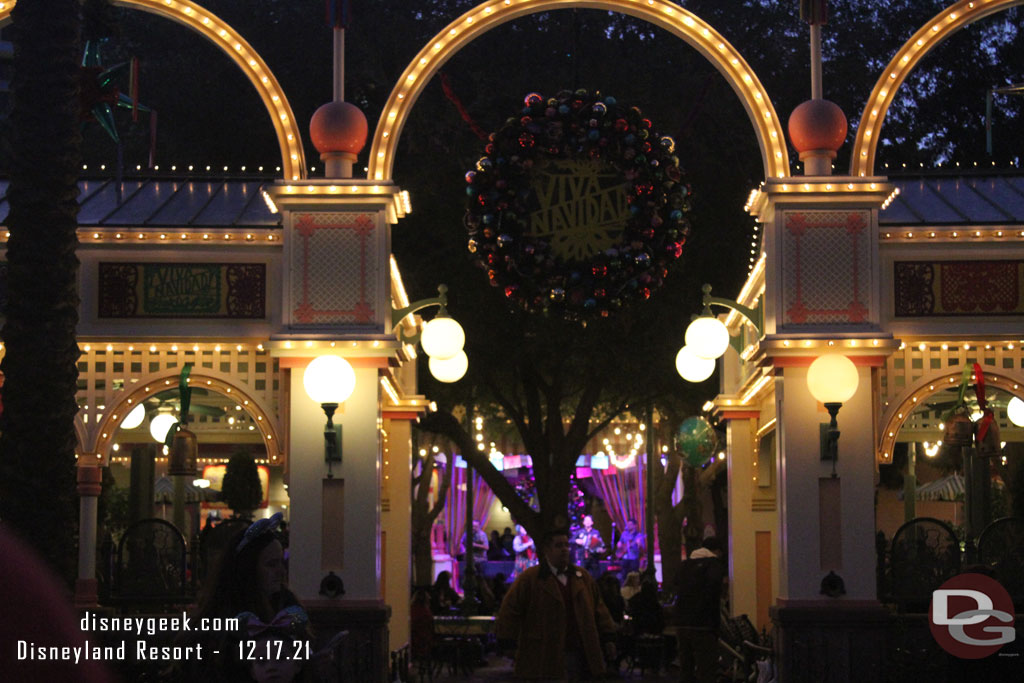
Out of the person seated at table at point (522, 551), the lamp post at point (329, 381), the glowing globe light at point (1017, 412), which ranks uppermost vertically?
the lamp post at point (329, 381)

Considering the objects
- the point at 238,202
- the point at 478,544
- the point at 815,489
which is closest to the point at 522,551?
the point at 478,544

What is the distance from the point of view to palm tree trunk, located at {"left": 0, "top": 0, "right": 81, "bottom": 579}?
7.27 m

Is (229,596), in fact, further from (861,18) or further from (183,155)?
(861,18)

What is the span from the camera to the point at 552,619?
30.3ft

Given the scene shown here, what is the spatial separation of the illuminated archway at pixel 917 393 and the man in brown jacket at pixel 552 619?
126 inches

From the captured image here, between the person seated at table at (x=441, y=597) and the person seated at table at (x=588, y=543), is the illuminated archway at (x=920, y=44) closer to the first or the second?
the person seated at table at (x=441, y=597)

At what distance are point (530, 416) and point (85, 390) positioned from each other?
9.78 m

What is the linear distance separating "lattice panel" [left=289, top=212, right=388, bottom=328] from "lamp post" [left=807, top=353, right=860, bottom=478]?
3.54 meters

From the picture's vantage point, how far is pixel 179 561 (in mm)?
11133

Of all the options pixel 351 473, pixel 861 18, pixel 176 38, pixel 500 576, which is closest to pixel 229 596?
pixel 351 473

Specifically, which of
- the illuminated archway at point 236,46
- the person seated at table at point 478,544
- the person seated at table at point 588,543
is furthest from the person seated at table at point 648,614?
the person seated at table at point 478,544

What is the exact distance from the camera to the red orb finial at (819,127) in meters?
11.0

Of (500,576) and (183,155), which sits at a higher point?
(183,155)

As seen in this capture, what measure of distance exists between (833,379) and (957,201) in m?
3.13
